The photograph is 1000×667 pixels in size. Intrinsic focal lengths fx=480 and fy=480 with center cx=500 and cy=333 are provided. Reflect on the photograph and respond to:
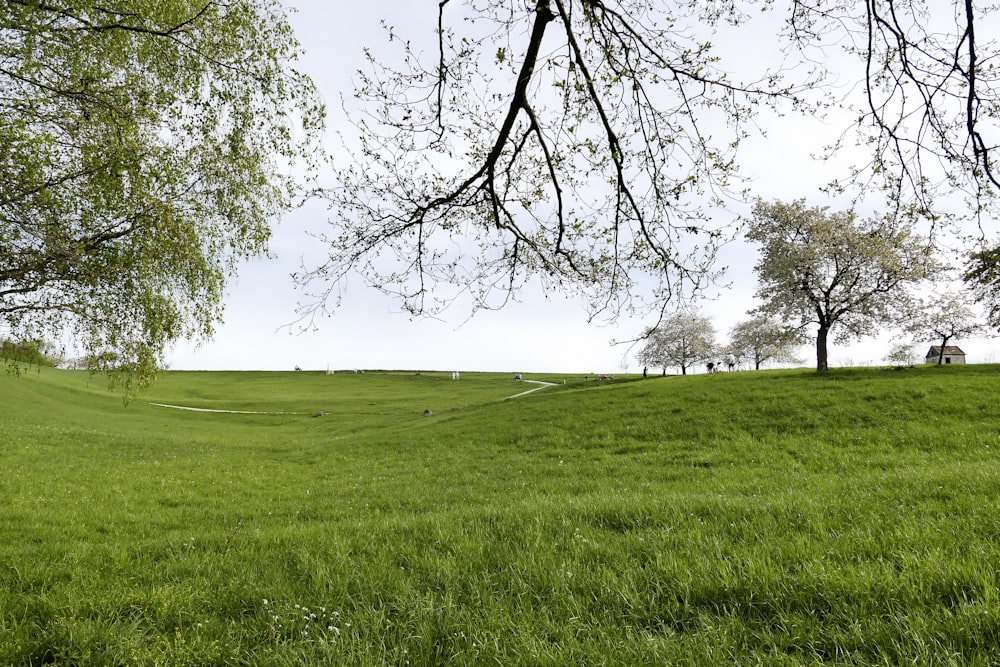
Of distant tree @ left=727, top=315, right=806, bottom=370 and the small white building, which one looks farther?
the small white building

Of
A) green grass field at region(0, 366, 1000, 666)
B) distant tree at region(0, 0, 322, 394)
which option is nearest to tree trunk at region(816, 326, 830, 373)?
green grass field at region(0, 366, 1000, 666)

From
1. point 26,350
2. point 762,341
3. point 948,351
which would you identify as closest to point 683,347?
point 762,341

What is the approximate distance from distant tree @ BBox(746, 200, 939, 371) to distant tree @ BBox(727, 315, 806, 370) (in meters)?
3.27

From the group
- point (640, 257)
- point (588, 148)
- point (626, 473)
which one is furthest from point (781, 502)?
point (626, 473)

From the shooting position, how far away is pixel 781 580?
11.9 feet

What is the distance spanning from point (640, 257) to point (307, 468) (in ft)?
54.6

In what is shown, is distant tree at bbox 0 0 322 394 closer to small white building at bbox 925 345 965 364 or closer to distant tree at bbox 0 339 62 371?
distant tree at bbox 0 339 62 371

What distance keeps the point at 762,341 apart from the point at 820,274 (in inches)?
618

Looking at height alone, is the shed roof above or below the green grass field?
above

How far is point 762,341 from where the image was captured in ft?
157

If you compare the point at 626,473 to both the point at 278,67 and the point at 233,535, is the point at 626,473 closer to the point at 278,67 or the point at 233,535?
the point at 233,535

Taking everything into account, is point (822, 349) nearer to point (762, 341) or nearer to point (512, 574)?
point (762, 341)

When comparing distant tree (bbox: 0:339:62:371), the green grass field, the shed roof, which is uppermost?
the shed roof

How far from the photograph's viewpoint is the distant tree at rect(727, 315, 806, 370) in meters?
39.5
